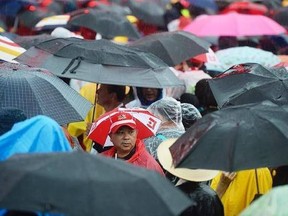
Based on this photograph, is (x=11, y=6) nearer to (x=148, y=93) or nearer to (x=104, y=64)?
(x=148, y=93)

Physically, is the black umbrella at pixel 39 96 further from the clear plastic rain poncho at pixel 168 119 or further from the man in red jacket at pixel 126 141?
the clear plastic rain poncho at pixel 168 119

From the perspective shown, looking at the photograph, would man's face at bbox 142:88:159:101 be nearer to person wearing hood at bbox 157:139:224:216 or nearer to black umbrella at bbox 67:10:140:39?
person wearing hood at bbox 157:139:224:216

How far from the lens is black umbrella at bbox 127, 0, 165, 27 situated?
585 inches

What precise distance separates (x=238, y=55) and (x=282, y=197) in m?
6.71

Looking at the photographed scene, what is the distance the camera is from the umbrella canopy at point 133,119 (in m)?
6.90

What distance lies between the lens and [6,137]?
530 centimetres

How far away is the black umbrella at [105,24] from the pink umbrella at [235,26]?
1237 millimetres

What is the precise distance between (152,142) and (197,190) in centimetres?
145

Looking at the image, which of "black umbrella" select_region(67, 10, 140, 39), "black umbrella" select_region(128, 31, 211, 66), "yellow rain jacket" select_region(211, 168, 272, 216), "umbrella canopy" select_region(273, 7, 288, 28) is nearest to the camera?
"yellow rain jacket" select_region(211, 168, 272, 216)

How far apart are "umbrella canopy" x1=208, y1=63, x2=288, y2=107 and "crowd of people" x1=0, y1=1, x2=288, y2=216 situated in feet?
1.00

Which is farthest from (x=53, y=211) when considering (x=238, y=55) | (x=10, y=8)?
(x=10, y=8)

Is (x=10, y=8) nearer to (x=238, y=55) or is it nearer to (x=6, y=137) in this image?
(x=238, y=55)

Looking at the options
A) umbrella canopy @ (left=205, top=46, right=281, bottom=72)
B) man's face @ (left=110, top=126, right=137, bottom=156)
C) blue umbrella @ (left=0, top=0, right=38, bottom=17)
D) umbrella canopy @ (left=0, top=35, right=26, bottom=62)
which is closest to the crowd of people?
man's face @ (left=110, top=126, right=137, bottom=156)

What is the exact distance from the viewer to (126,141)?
675 cm
